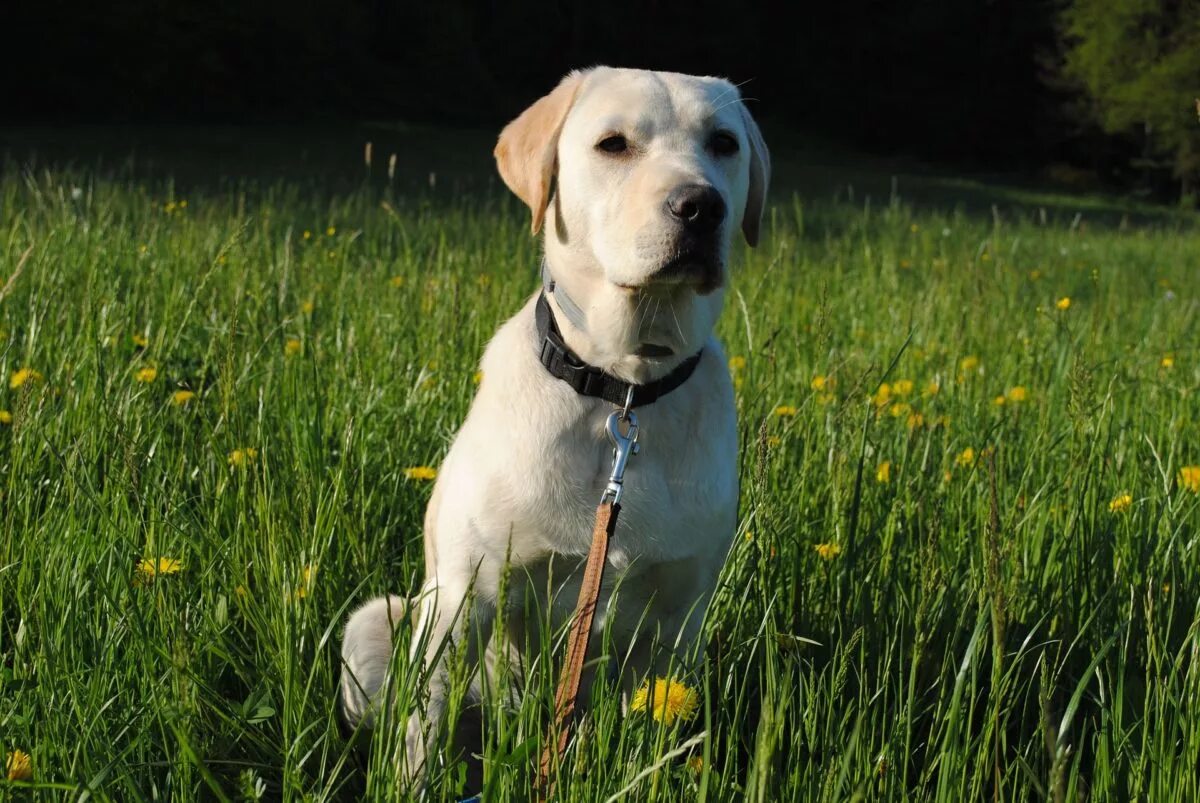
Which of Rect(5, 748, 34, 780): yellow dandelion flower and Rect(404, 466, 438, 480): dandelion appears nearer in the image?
Rect(5, 748, 34, 780): yellow dandelion flower

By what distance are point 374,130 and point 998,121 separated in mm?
26013

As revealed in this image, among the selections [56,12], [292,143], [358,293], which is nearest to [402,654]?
[358,293]

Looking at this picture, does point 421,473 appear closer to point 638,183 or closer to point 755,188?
point 638,183

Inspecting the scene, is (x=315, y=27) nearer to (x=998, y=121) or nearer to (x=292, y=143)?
(x=292, y=143)

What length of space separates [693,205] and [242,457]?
1.06 metres

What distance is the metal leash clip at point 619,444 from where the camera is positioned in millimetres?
1981

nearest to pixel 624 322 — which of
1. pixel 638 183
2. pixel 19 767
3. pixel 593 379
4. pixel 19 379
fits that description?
pixel 593 379

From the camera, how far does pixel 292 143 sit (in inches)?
923

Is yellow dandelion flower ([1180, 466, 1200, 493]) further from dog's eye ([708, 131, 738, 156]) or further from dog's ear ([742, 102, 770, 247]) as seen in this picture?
dog's eye ([708, 131, 738, 156])

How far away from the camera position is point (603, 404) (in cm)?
225

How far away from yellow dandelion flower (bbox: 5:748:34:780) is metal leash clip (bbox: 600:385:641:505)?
946mm

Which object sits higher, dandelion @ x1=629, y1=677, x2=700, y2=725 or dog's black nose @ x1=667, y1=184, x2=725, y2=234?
dog's black nose @ x1=667, y1=184, x2=725, y2=234

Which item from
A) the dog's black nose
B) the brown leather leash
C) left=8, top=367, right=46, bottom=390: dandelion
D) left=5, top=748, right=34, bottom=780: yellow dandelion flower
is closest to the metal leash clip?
the brown leather leash

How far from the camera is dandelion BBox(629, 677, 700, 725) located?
5.09ft
